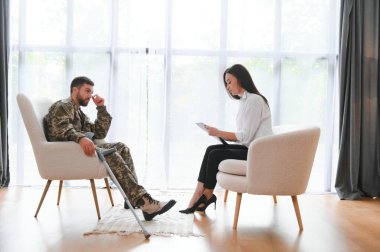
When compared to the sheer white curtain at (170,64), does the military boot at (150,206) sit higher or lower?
lower

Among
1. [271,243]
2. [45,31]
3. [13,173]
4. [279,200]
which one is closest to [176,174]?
[279,200]

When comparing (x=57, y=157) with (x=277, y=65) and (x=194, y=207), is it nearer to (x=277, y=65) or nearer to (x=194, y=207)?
(x=194, y=207)

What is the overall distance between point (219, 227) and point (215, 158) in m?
0.53

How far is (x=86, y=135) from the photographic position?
3.29m

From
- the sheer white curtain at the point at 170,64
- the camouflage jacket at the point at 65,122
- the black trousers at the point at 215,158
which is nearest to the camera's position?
the camouflage jacket at the point at 65,122

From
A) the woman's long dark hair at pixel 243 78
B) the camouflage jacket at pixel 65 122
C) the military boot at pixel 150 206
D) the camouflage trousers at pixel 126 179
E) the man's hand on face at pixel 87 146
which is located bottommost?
the military boot at pixel 150 206

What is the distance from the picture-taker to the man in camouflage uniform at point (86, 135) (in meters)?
3.16

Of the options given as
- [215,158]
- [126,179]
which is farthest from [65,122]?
[215,158]

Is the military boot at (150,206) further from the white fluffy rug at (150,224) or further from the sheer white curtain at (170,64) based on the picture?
the sheer white curtain at (170,64)

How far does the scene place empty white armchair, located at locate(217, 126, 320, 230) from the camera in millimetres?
3064

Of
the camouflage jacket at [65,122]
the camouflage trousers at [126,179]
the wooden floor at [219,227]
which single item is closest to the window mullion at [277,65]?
the wooden floor at [219,227]

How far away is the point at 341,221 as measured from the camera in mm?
3523

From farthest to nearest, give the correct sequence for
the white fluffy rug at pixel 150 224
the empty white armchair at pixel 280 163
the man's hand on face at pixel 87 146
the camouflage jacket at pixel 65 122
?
1. the camouflage jacket at pixel 65 122
2. the man's hand on face at pixel 87 146
3. the empty white armchair at pixel 280 163
4. the white fluffy rug at pixel 150 224

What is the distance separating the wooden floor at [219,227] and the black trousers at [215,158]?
0.27 meters
